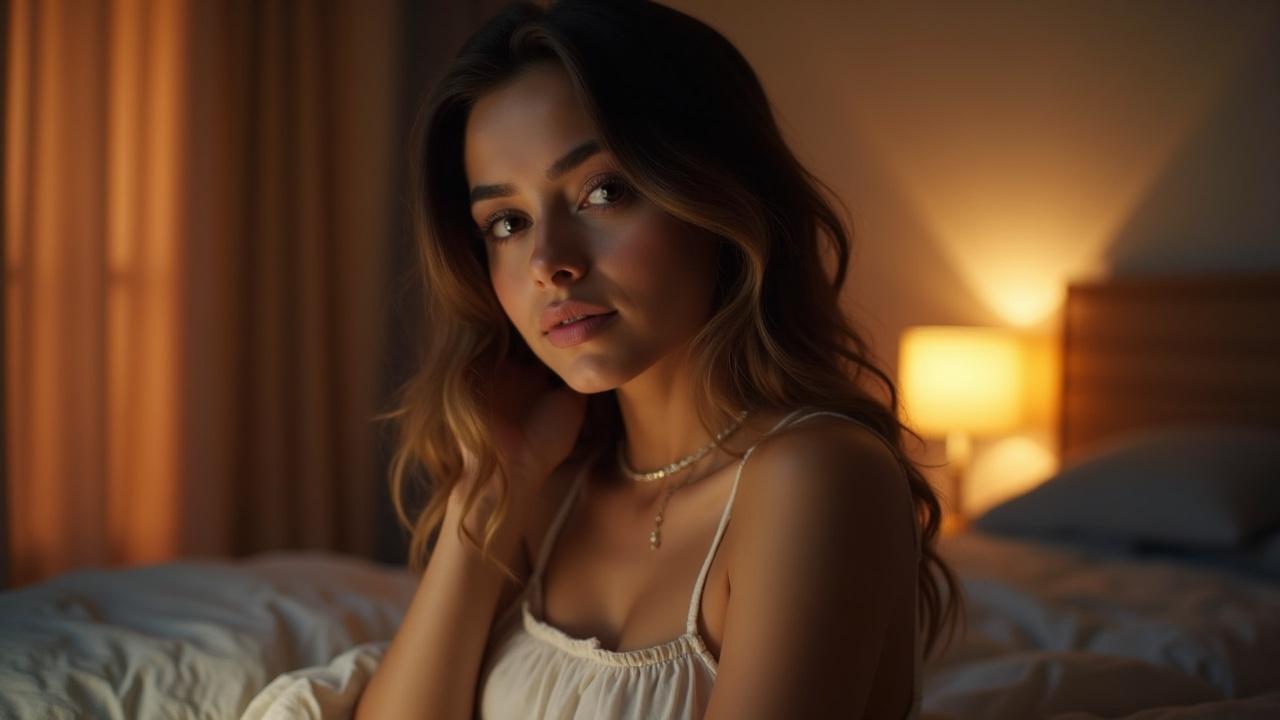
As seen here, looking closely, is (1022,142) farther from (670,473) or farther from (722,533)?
(722,533)

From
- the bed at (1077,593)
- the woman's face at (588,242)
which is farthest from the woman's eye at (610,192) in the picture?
the bed at (1077,593)

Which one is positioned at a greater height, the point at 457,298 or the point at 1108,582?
the point at 457,298

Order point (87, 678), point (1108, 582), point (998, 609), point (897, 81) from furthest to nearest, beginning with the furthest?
point (897, 81)
point (1108, 582)
point (998, 609)
point (87, 678)

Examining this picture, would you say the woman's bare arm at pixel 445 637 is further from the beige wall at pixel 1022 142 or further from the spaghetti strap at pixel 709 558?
the beige wall at pixel 1022 142

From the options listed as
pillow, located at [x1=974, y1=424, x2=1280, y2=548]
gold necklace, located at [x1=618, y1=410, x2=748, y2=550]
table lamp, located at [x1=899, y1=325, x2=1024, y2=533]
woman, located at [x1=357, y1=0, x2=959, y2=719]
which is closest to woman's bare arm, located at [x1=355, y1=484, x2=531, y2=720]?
woman, located at [x1=357, y1=0, x2=959, y2=719]

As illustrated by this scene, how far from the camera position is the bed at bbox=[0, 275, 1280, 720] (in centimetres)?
118

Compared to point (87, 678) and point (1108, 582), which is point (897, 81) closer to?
point (1108, 582)

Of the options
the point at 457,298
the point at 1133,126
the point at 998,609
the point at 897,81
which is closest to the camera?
the point at 457,298

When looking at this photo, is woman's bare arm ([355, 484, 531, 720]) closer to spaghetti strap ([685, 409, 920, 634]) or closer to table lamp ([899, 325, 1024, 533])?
spaghetti strap ([685, 409, 920, 634])

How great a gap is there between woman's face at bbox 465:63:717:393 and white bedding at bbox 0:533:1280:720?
49 cm

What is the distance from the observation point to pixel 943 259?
3.51 metres

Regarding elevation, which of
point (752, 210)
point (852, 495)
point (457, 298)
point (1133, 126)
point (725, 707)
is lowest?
point (725, 707)

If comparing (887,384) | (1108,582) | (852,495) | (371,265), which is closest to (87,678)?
(852,495)

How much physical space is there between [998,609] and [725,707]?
1.15 m
